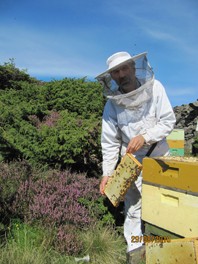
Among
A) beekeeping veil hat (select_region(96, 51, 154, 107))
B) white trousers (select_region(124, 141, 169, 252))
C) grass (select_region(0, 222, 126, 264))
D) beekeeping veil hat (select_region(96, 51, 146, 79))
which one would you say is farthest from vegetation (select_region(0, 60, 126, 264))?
beekeeping veil hat (select_region(96, 51, 146, 79))

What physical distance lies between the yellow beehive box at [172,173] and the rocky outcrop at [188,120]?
44.6ft

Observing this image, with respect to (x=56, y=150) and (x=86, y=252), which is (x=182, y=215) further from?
(x=56, y=150)

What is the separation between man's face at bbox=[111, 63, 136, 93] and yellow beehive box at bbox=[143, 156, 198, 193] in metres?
0.88

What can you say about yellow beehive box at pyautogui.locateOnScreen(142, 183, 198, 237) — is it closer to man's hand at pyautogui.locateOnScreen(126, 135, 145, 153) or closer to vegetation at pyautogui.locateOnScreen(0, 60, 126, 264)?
man's hand at pyautogui.locateOnScreen(126, 135, 145, 153)

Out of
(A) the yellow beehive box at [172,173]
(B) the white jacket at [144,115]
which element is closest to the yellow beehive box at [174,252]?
(A) the yellow beehive box at [172,173]

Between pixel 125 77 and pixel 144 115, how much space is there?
403mm

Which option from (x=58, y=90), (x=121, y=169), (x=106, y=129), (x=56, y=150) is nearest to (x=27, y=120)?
(x=58, y=90)

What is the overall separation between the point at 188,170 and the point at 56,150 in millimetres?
2452

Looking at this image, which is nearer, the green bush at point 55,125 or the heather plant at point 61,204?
the heather plant at point 61,204

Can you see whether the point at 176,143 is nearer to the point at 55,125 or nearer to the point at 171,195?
the point at 55,125

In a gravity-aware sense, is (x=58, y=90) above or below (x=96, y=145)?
above

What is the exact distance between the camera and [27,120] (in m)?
5.80

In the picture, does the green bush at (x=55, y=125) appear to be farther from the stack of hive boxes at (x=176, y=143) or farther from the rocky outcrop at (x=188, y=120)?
the rocky outcrop at (x=188, y=120)

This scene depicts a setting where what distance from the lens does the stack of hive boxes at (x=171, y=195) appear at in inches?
96.1
